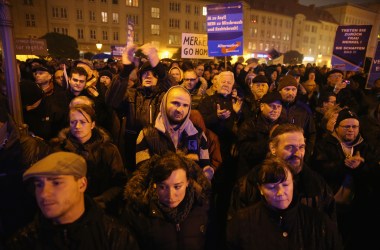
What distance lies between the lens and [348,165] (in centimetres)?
321

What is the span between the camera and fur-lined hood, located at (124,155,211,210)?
87.7 inches

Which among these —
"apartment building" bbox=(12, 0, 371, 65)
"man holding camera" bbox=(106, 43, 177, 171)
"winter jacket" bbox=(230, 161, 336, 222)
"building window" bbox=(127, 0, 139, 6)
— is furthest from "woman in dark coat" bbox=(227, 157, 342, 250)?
"building window" bbox=(127, 0, 139, 6)

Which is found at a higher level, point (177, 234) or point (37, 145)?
point (37, 145)

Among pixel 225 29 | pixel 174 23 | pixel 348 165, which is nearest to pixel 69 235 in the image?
pixel 348 165

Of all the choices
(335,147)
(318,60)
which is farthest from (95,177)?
(318,60)

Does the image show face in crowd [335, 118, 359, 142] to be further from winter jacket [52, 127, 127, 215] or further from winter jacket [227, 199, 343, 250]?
winter jacket [52, 127, 127, 215]

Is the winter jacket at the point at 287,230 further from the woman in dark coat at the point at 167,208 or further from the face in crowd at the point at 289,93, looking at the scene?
the face in crowd at the point at 289,93

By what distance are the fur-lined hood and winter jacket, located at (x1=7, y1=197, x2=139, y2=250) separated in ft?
1.23

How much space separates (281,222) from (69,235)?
4.60 ft

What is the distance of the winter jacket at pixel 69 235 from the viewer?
1.76 m

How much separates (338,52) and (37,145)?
821 cm

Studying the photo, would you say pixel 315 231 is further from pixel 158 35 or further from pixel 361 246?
pixel 158 35

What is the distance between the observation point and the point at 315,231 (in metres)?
2.09

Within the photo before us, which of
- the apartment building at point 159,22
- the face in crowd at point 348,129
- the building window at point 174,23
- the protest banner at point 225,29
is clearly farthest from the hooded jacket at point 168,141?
the building window at point 174,23
